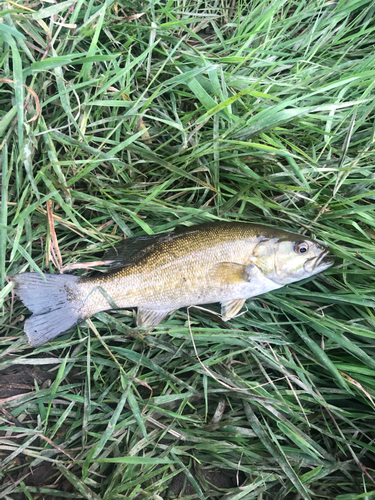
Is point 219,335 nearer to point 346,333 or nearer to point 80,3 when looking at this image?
point 346,333

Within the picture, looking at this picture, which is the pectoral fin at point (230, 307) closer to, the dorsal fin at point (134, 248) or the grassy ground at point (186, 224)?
the grassy ground at point (186, 224)

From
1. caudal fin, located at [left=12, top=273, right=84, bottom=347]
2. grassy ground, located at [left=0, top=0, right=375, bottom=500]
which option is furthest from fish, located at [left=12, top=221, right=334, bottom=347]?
grassy ground, located at [left=0, top=0, right=375, bottom=500]

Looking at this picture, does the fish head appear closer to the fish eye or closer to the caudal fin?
the fish eye

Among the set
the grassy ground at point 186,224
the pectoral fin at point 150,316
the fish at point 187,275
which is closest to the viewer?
the grassy ground at point 186,224

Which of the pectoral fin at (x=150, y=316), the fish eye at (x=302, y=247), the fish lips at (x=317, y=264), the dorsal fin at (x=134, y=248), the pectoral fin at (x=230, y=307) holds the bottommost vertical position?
the pectoral fin at (x=230, y=307)

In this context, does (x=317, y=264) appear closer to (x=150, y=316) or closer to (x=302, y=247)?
(x=302, y=247)

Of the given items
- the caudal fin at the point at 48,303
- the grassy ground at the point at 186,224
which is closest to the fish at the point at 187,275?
the caudal fin at the point at 48,303
